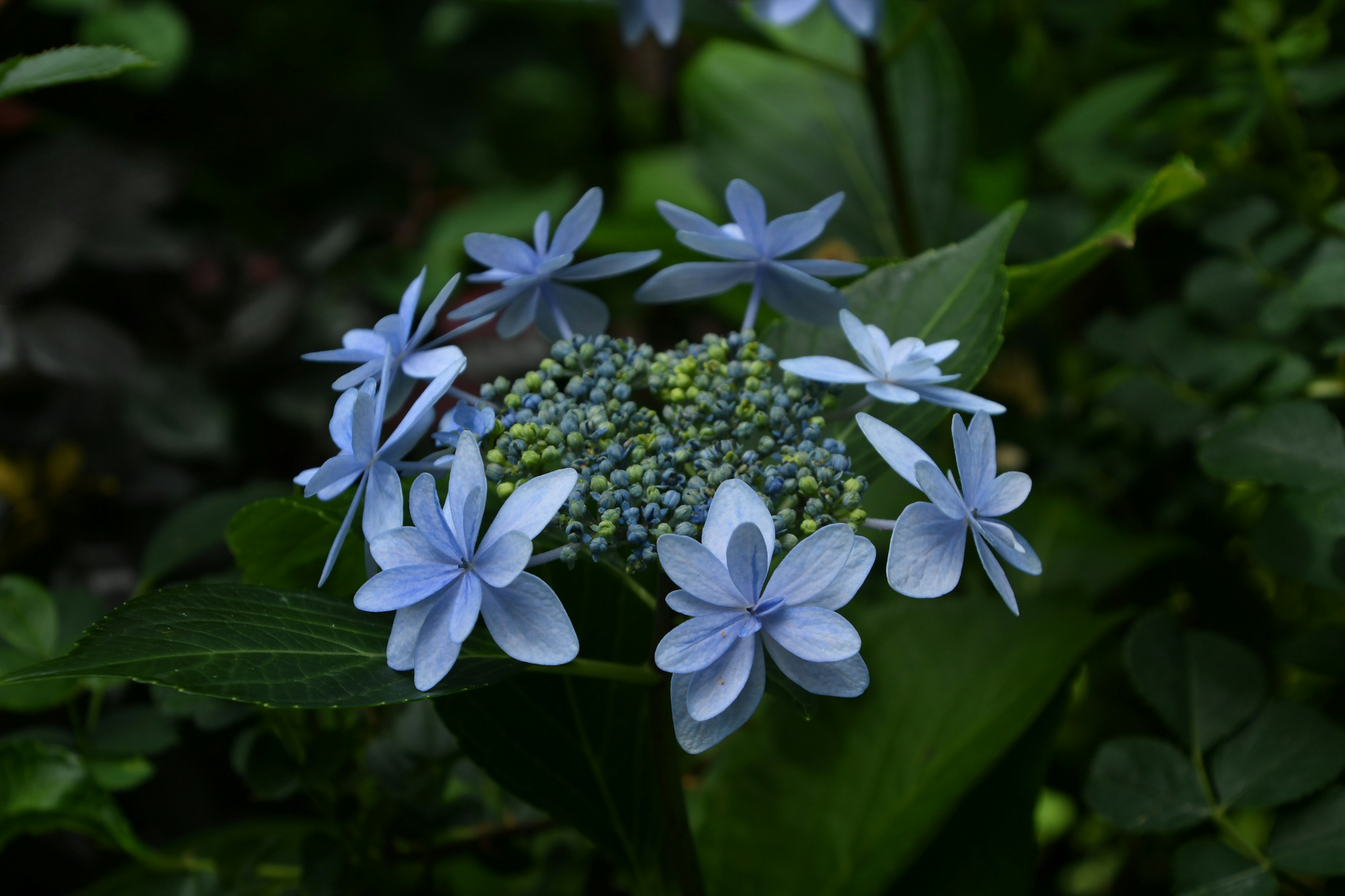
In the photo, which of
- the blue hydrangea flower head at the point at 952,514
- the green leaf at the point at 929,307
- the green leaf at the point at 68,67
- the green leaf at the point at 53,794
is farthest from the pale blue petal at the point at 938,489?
the green leaf at the point at 53,794

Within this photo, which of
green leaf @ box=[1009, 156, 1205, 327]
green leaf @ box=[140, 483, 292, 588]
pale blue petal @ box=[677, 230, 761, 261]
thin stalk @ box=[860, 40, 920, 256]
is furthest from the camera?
thin stalk @ box=[860, 40, 920, 256]

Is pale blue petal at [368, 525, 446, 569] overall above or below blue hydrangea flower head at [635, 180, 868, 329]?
below

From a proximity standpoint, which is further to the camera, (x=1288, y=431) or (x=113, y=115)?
(x=113, y=115)

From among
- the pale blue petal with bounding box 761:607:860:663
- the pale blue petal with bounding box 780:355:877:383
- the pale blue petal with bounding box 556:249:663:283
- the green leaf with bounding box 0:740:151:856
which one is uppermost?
the pale blue petal with bounding box 556:249:663:283

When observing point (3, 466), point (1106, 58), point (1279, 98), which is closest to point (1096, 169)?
point (1279, 98)

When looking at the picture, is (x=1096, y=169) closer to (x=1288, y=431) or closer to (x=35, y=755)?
(x=1288, y=431)

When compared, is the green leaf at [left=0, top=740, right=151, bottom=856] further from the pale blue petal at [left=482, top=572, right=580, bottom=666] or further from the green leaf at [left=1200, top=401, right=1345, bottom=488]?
the green leaf at [left=1200, top=401, right=1345, bottom=488]

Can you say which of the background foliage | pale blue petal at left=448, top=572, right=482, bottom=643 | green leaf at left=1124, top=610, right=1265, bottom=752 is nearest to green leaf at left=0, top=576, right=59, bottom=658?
the background foliage

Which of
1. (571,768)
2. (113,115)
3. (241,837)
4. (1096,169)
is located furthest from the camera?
(113,115)
